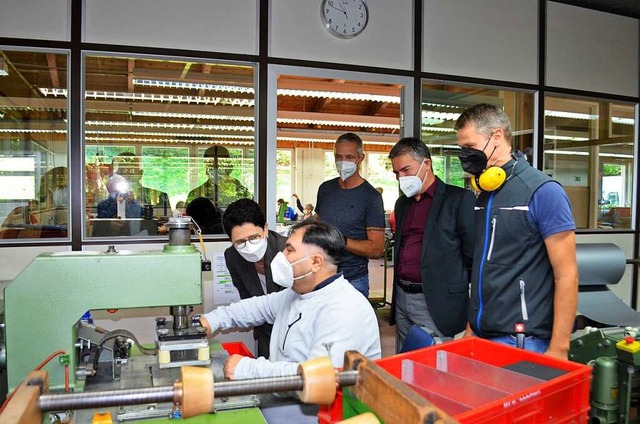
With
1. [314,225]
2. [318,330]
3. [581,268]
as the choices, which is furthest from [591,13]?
[318,330]

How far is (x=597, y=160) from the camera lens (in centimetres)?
462

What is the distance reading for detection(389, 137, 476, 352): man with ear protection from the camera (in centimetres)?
224

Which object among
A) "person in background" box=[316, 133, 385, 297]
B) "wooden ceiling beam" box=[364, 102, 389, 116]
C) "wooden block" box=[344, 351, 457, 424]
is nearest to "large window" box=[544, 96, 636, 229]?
"person in background" box=[316, 133, 385, 297]

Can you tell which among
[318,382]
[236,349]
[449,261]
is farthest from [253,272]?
[318,382]

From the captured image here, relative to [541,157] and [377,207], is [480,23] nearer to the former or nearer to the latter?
[541,157]

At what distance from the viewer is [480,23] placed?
391 cm

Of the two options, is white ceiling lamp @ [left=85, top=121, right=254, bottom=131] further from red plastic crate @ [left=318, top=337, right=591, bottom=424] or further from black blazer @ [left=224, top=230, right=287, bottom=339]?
red plastic crate @ [left=318, top=337, right=591, bottom=424]

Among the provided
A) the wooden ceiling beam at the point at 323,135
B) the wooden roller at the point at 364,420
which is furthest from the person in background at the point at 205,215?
the wooden ceiling beam at the point at 323,135

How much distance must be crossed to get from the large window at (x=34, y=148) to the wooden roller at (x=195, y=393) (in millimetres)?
2690

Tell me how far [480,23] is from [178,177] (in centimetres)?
267

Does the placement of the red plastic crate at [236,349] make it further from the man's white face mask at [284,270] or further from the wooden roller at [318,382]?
the wooden roller at [318,382]

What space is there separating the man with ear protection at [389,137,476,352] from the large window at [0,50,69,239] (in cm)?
210

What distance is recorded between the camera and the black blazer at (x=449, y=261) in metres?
2.23

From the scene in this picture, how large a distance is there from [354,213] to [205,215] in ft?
3.84
